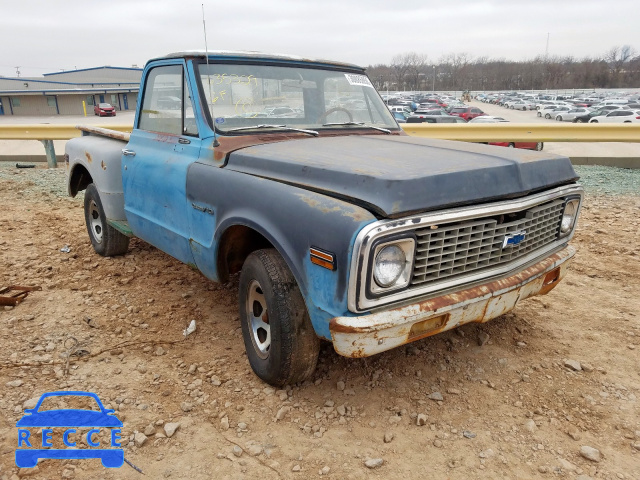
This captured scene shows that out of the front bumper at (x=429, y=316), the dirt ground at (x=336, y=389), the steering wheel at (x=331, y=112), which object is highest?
the steering wheel at (x=331, y=112)

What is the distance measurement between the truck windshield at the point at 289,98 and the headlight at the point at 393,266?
61.5 inches

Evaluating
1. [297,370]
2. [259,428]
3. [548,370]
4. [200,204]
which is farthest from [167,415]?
[548,370]

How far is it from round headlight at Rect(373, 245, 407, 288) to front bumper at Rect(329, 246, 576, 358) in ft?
0.49

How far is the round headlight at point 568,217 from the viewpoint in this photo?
3055mm

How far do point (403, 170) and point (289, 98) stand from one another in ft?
5.19

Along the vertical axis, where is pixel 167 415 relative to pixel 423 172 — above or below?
below

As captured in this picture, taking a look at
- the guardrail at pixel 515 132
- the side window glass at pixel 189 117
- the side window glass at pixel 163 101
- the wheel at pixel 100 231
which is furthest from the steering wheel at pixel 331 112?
the guardrail at pixel 515 132

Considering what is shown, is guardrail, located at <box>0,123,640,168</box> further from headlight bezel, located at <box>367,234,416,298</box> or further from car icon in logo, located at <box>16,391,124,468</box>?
headlight bezel, located at <box>367,234,416,298</box>

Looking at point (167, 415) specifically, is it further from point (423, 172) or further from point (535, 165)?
point (535, 165)

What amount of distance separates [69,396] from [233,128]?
1.89 m

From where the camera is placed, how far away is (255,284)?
110 inches

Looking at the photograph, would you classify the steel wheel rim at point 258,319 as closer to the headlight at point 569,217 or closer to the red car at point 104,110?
the headlight at point 569,217

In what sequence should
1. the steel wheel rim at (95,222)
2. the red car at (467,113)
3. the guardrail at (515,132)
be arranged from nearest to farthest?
1. the steel wheel rim at (95,222)
2. the guardrail at (515,132)
3. the red car at (467,113)

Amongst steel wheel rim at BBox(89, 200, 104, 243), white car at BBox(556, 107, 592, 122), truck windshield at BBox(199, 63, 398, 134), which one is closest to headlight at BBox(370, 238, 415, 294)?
truck windshield at BBox(199, 63, 398, 134)
